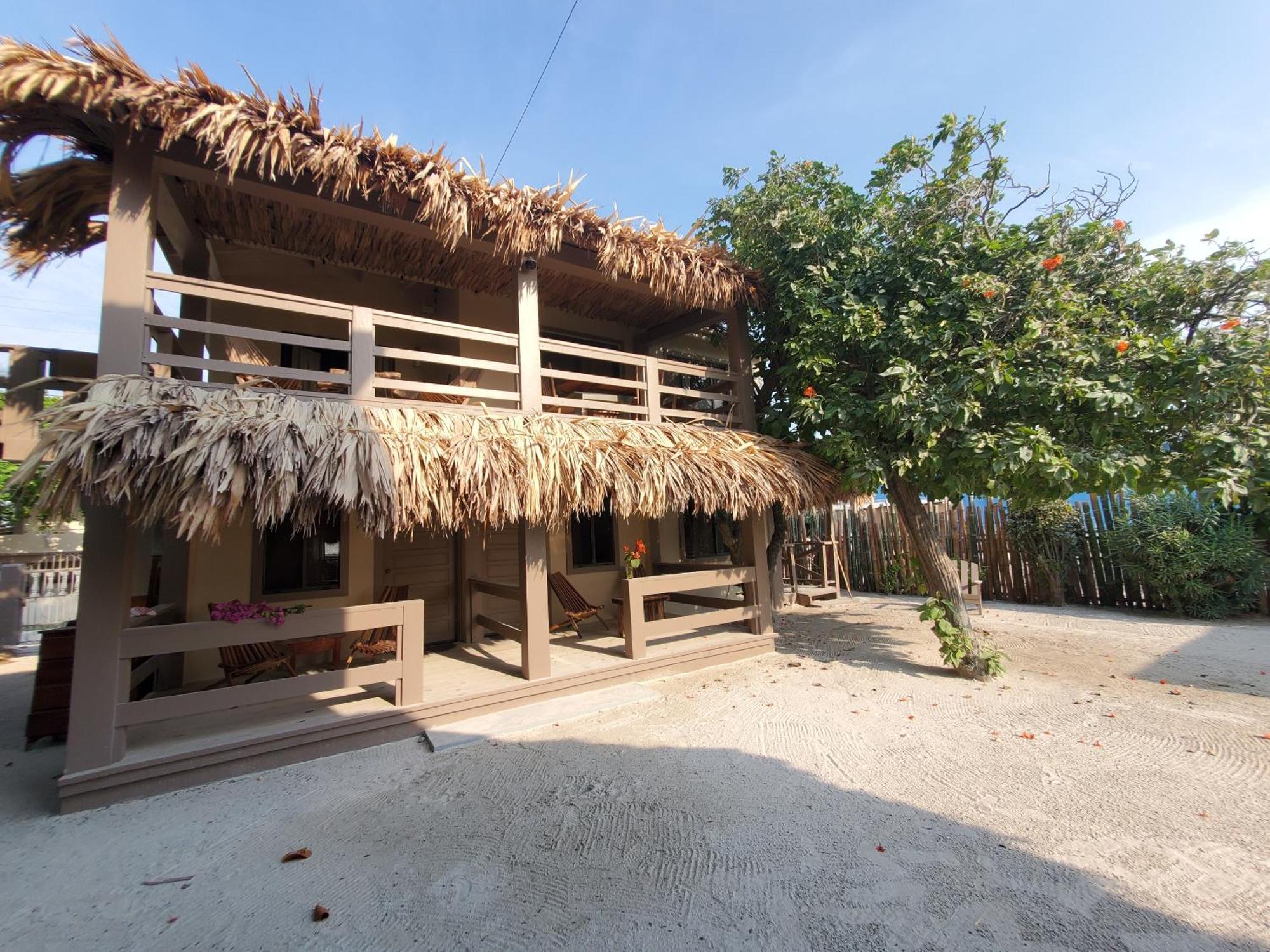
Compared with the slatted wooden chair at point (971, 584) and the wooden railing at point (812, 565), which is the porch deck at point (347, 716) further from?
the wooden railing at point (812, 565)

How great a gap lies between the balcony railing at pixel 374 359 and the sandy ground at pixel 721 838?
310 centimetres

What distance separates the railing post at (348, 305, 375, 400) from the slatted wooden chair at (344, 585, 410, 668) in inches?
89.4

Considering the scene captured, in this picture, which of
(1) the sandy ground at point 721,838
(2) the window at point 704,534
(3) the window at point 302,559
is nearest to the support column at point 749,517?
(1) the sandy ground at point 721,838

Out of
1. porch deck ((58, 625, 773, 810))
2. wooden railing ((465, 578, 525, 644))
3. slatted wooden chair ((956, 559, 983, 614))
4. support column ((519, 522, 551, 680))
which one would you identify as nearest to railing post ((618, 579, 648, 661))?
porch deck ((58, 625, 773, 810))

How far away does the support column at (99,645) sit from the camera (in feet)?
11.6

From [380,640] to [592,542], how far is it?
3546 mm

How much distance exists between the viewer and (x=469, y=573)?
7496 millimetres

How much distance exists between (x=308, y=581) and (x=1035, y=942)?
7.09 m

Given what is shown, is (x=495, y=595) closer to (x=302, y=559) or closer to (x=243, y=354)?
(x=302, y=559)

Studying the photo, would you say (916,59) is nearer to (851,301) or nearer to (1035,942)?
(851,301)

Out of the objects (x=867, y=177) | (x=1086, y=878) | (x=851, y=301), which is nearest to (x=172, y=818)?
(x=1086, y=878)

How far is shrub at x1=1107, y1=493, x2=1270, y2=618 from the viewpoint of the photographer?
305 inches

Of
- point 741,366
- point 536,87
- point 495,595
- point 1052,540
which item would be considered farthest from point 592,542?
point 1052,540

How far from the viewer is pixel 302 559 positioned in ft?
21.1
